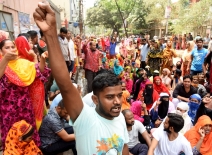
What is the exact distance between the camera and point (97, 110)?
1.28 m

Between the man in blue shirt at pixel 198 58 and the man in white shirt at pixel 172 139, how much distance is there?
3.72 m

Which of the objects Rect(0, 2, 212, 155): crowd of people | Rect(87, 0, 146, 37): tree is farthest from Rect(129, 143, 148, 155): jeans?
Rect(87, 0, 146, 37): tree

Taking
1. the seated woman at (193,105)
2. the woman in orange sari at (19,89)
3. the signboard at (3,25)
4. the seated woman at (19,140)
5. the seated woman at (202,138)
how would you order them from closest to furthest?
the seated woman at (19,140) < the woman in orange sari at (19,89) < the seated woman at (202,138) < the seated woman at (193,105) < the signboard at (3,25)

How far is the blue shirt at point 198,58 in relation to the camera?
18.7ft

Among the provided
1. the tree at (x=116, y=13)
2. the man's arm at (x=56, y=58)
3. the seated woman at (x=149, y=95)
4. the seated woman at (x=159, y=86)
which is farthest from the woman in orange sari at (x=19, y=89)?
the tree at (x=116, y=13)

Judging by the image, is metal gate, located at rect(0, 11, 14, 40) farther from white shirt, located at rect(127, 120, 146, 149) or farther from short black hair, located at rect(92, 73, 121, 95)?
short black hair, located at rect(92, 73, 121, 95)

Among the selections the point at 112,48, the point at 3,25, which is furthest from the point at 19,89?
the point at 112,48

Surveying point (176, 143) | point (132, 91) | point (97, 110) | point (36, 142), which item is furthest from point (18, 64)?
point (132, 91)

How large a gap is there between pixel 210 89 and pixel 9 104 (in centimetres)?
385

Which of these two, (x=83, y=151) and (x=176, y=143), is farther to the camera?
(x=176, y=143)

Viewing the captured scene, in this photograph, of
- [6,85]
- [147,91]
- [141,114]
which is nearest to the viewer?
[6,85]

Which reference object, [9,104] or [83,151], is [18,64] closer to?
[9,104]

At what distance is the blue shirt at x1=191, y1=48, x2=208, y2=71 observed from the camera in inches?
225

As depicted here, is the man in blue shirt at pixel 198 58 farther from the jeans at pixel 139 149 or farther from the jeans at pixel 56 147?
the jeans at pixel 56 147
